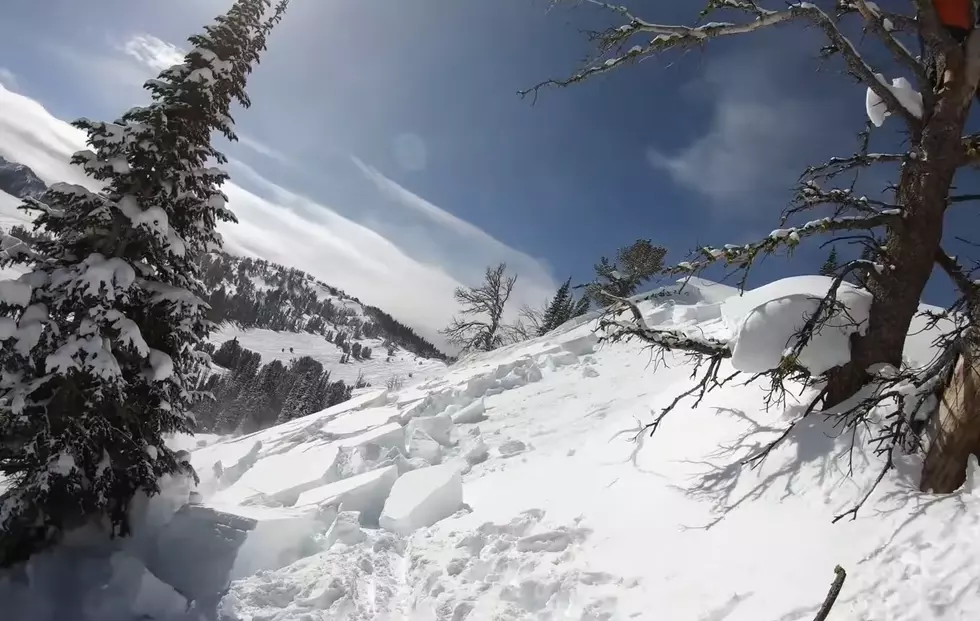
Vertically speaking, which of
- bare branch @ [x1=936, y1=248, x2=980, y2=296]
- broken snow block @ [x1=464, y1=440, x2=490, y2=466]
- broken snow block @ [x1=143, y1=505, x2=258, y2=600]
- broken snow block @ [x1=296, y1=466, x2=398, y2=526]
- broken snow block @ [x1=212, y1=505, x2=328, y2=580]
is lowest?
broken snow block @ [x1=143, y1=505, x2=258, y2=600]

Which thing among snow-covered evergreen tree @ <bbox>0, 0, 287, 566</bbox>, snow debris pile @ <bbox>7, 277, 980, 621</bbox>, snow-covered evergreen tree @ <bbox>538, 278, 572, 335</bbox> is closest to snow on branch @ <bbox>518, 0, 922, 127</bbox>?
snow debris pile @ <bbox>7, 277, 980, 621</bbox>

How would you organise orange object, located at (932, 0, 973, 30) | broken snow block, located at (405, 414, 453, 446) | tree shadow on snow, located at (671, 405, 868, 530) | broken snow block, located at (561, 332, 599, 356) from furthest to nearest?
broken snow block, located at (561, 332, 599, 356) < broken snow block, located at (405, 414, 453, 446) < orange object, located at (932, 0, 973, 30) < tree shadow on snow, located at (671, 405, 868, 530)

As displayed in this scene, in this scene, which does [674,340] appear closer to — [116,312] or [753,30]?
[753,30]

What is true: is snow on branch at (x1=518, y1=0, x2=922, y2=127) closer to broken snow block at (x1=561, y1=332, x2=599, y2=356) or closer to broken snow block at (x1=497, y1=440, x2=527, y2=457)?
broken snow block at (x1=497, y1=440, x2=527, y2=457)

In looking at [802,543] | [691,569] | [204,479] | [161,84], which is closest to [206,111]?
[161,84]

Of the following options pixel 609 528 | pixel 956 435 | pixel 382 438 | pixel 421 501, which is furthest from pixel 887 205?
pixel 382 438

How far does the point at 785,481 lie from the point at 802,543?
2.97 feet

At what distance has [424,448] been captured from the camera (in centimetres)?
1010

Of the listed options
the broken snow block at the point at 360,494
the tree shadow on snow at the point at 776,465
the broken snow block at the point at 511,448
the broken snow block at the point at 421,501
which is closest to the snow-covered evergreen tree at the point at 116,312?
the broken snow block at the point at 360,494

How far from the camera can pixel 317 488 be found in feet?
27.4

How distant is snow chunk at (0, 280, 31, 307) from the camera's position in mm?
5258

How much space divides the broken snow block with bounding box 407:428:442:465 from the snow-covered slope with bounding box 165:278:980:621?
46 millimetres

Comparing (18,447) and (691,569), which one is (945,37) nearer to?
(691,569)

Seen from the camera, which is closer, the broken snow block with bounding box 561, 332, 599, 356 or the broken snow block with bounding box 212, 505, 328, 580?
the broken snow block with bounding box 212, 505, 328, 580
